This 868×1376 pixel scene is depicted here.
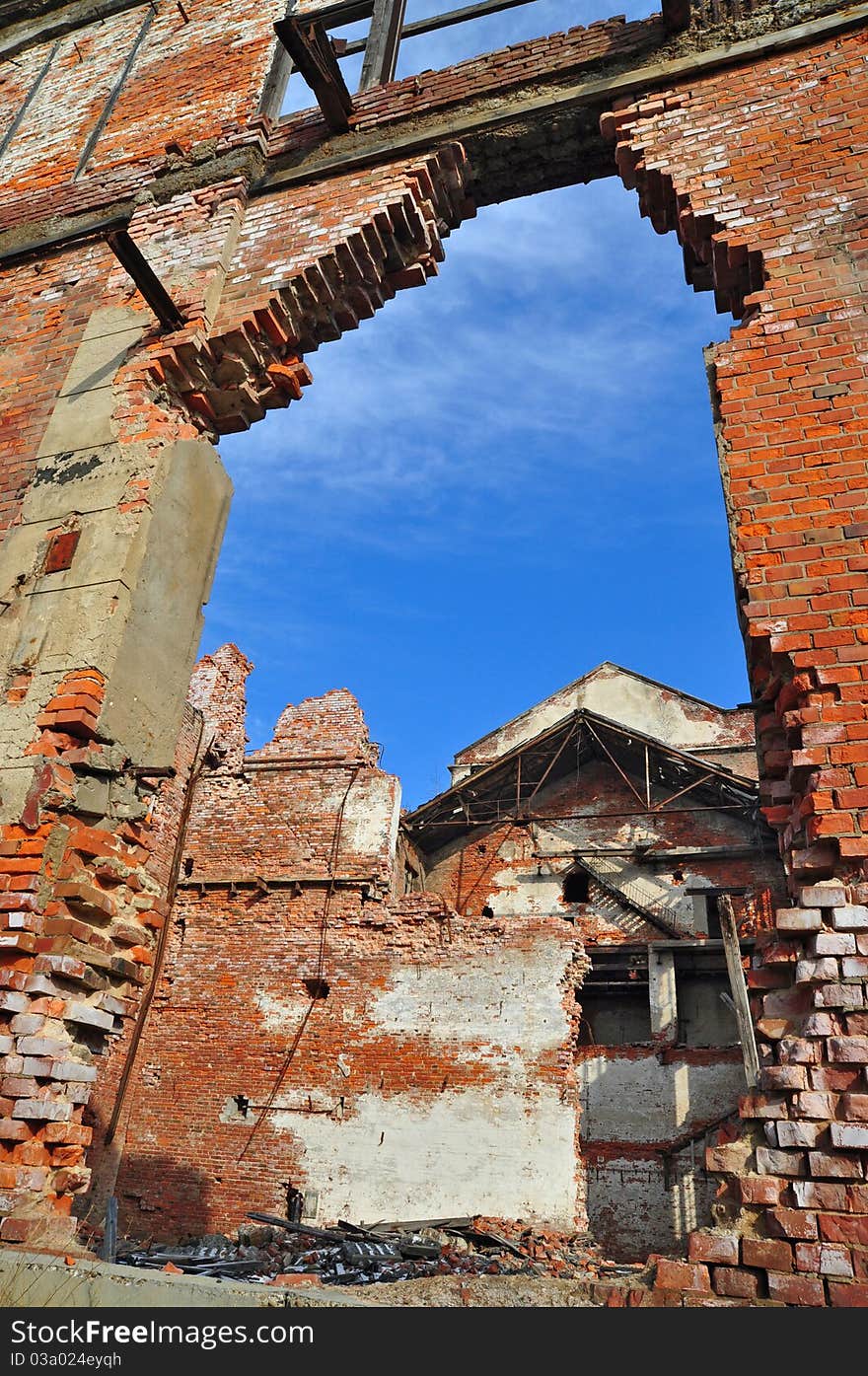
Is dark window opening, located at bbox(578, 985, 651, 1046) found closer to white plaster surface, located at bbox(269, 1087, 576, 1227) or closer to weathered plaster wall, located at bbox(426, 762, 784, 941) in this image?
weathered plaster wall, located at bbox(426, 762, 784, 941)

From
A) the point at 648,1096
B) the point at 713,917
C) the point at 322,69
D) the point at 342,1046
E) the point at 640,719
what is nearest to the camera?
the point at 322,69

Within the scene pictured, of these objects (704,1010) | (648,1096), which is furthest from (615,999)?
(648,1096)

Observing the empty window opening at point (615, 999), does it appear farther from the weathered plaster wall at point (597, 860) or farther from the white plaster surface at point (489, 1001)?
the white plaster surface at point (489, 1001)

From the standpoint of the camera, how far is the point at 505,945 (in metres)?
12.5

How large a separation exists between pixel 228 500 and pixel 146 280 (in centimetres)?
130

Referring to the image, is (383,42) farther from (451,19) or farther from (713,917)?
(713,917)

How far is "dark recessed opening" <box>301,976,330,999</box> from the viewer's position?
12.9 m

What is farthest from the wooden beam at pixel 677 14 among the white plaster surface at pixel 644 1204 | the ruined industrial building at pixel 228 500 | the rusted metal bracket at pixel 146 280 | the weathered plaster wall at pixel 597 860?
the white plaster surface at pixel 644 1204

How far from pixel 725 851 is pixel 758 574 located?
13.9m

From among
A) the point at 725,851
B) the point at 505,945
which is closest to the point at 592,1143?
the point at 505,945

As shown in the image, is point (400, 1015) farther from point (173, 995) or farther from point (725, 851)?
point (725, 851)

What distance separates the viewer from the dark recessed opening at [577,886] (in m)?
17.1

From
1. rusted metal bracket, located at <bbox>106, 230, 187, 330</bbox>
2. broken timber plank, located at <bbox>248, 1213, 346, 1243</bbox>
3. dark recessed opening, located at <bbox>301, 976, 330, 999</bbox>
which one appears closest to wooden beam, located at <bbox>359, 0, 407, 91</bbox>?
rusted metal bracket, located at <bbox>106, 230, 187, 330</bbox>

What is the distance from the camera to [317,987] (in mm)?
12898
